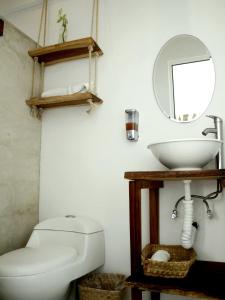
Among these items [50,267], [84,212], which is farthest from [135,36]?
[50,267]

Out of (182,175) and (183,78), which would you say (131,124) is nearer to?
(183,78)

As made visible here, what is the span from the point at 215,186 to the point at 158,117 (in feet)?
1.90

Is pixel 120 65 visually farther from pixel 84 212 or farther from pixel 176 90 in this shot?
pixel 84 212

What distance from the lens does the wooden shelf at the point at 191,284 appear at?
122cm

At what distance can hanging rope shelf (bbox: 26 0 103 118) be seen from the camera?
1.96m

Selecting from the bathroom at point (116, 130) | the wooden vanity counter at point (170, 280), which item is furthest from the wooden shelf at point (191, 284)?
the bathroom at point (116, 130)

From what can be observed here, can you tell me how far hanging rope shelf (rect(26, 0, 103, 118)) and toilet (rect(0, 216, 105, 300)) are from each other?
831 mm

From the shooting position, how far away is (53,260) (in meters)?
1.46

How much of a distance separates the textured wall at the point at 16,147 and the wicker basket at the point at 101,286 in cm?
56

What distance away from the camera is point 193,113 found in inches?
71.5

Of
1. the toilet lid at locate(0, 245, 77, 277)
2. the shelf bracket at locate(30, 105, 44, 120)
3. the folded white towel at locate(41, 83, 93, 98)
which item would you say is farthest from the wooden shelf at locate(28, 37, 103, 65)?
the toilet lid at locate(0, 245, 77, 277)

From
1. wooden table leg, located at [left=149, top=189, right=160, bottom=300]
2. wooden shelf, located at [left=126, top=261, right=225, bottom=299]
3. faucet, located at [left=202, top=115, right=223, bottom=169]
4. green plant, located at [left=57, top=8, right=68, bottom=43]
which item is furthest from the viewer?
green plant, located at [left=57, top=8, right=68, bottom=43]

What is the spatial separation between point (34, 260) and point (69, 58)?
1.52 metres

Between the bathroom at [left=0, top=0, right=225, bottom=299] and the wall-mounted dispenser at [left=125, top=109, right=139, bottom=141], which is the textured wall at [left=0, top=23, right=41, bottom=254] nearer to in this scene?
the bathroom at [left=0, top=0, right=225, bottom=299]
